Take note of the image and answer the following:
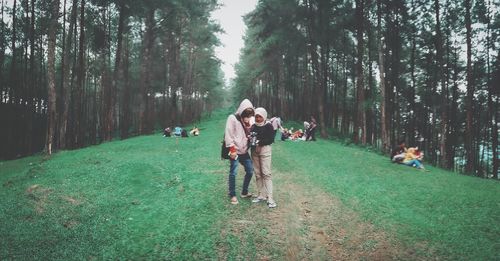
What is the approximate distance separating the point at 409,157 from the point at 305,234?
8940 millimetres

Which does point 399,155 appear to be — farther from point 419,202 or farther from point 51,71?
point 51,71

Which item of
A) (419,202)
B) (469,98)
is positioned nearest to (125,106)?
(419,202)

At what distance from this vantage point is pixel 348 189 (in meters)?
7.91

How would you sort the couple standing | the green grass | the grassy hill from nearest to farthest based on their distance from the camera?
the grassy hill, the green grass, the couple standing

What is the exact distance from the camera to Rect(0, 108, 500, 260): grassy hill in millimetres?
4469

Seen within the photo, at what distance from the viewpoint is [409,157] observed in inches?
471

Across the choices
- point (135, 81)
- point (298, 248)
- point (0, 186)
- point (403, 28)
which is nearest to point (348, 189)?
point (298, 248)

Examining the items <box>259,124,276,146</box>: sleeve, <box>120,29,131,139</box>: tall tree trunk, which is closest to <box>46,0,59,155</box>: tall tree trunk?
<box>120,29,131,139</box>: tall tree trunk

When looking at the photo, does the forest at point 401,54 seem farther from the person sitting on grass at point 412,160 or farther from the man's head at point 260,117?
the man's head at point 260,117

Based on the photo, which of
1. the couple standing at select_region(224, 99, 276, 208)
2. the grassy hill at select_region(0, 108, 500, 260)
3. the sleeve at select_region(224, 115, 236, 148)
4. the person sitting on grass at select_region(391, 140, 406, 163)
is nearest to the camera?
the grassy hill at select_region(0, 108, 500, 260)

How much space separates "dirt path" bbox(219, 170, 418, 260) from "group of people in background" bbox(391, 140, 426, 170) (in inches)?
269

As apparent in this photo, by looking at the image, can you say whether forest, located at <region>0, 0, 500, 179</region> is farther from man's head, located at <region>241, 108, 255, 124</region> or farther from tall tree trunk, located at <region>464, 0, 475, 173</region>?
man's head, located at <region>241, 108, 255, 124</region>

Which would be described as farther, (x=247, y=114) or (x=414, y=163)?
(x=414, y=163)

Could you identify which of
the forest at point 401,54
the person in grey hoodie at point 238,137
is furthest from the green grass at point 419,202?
the forest at point 401,54
